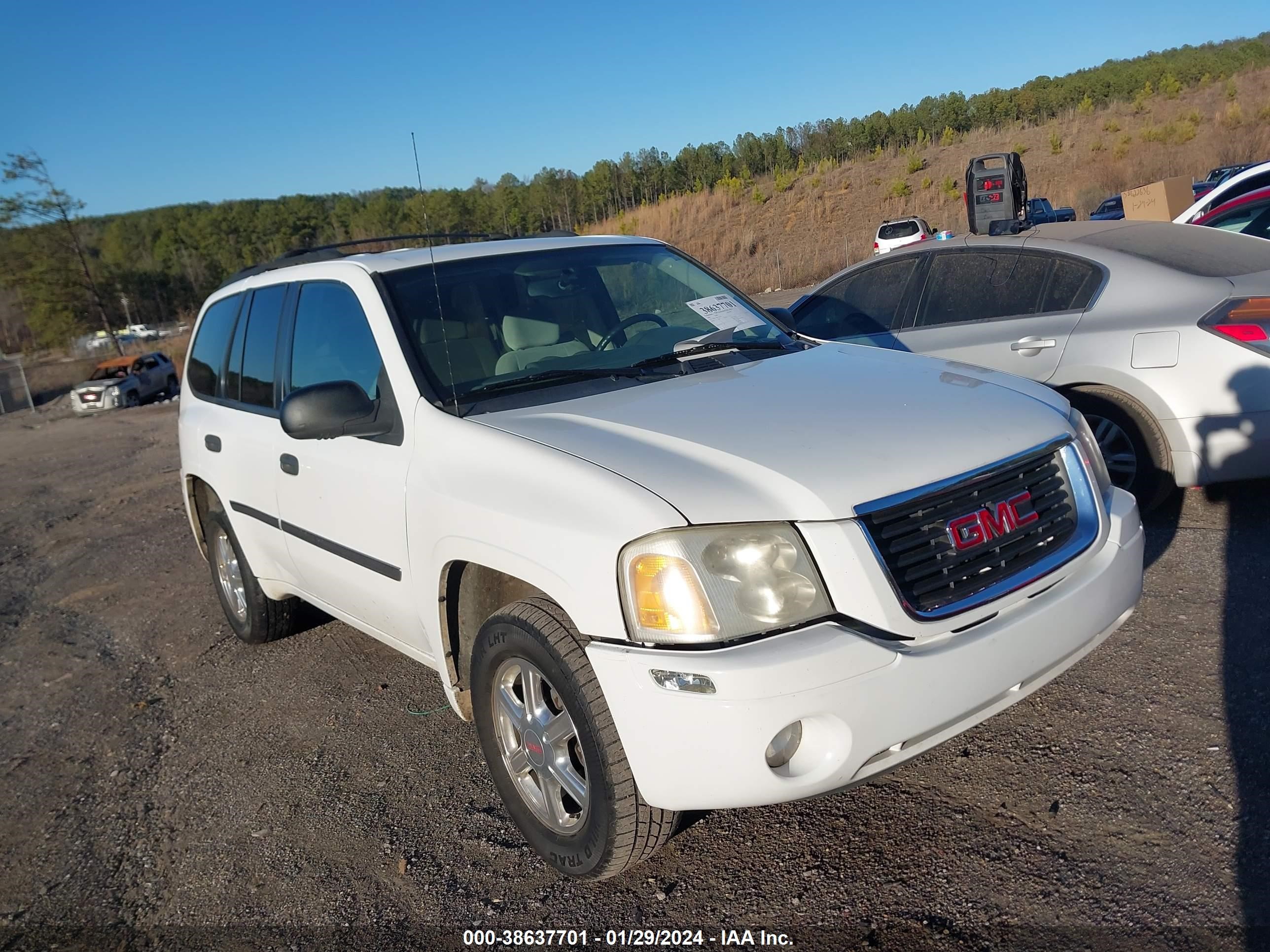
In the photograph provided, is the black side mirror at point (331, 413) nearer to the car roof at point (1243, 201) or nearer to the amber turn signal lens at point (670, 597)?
the amber turn signal lens at point (670, 597)

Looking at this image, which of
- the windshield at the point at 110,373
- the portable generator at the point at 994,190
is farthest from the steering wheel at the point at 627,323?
the windshield at the point at 110,373

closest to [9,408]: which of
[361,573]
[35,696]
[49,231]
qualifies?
[49,231]

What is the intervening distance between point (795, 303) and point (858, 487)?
466 centimetres

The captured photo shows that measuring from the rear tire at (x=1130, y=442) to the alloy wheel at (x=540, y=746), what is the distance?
333 centimetres

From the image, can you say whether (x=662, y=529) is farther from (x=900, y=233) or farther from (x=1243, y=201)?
(x=900, y=233)

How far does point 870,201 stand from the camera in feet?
142

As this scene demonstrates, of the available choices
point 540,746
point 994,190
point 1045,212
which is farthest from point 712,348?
point 1045,212

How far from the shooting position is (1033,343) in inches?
198

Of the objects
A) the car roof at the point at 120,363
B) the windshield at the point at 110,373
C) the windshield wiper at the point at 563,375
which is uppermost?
the windshield wiper at the point at 563,375

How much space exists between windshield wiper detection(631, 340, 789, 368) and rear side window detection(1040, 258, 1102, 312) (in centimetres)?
220

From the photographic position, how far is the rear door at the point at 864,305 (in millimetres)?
5898

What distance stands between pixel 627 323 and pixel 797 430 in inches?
49.4

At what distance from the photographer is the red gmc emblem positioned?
2422mm

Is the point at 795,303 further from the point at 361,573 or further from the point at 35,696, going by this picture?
the point at 35,696
